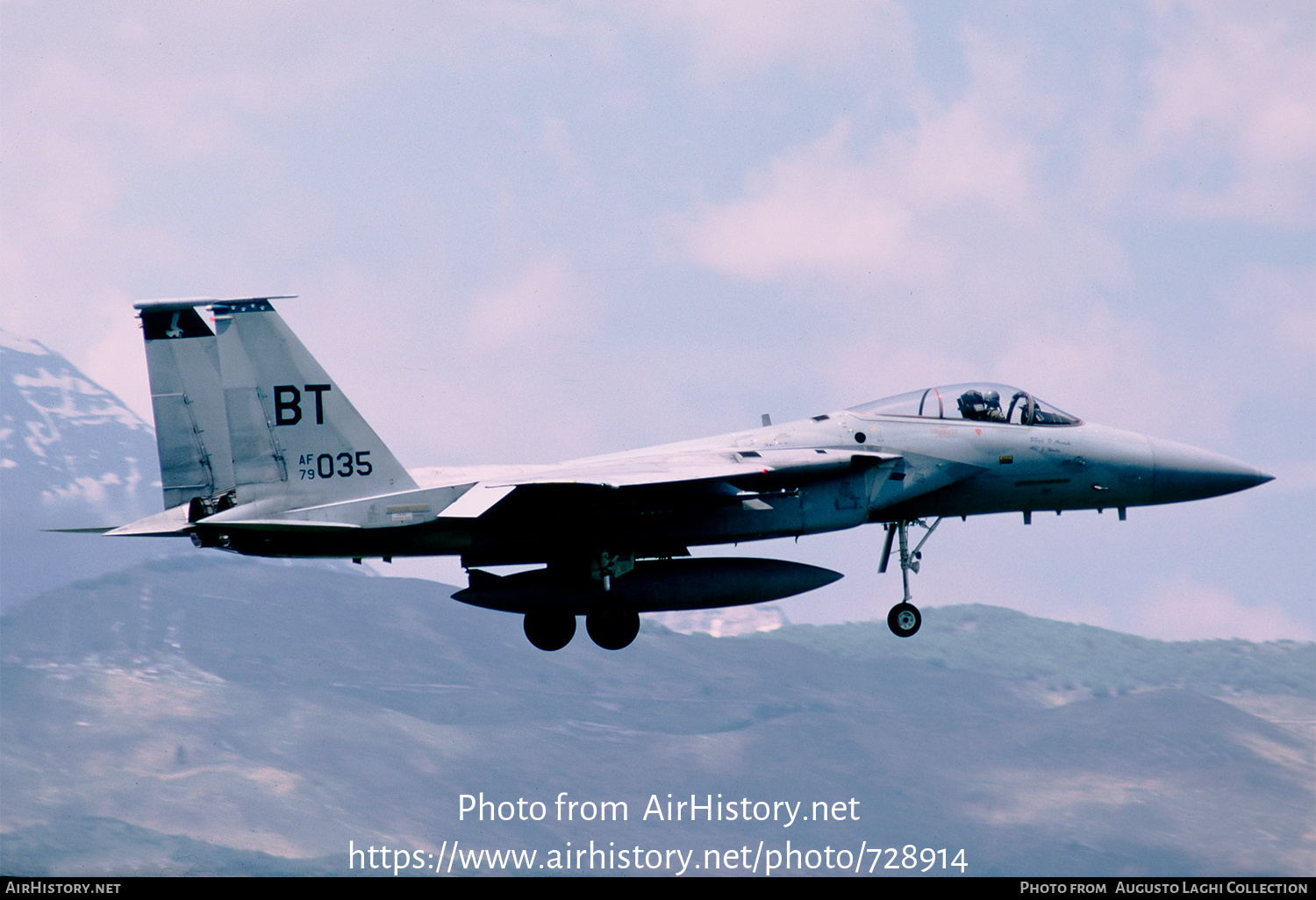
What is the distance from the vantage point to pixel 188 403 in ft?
76.6

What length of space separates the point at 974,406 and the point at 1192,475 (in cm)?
386

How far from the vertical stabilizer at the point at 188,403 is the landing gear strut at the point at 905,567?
10.5 m

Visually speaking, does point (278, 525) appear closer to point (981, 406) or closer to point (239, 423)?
point (239, 423)

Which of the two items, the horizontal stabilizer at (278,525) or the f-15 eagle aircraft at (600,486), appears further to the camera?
the f-15 eagle aircraft at (600,486)

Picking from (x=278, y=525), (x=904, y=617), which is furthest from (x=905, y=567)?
(x=278, y=525)

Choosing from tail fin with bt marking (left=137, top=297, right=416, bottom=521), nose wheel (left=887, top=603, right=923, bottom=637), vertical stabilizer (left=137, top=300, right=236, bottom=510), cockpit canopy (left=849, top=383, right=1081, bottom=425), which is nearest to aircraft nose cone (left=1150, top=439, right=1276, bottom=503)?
cockpit canopy (left=849, top=383, right=1081, bottom=425)

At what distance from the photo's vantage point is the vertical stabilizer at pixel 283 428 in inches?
914

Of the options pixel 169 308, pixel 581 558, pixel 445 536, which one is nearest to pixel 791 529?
pixel 581 558

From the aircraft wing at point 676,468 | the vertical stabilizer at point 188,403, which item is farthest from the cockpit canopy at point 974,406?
the vertical stabilizer at point 188,403

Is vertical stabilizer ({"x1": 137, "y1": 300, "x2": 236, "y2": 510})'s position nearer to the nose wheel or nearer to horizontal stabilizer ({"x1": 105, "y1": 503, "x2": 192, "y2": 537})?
horizontal stabilizer ({"x1": 105, "y1": 503, "x2": 192, "y2": 537})

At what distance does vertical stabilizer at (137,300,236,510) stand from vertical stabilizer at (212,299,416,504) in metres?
0.17

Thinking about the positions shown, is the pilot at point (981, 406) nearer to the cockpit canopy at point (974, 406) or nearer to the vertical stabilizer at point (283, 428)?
the cockpit canopy at point (974, 406)

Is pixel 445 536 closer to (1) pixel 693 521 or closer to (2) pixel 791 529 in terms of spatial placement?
(1) pixel 693 521

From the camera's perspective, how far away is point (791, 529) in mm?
24188
